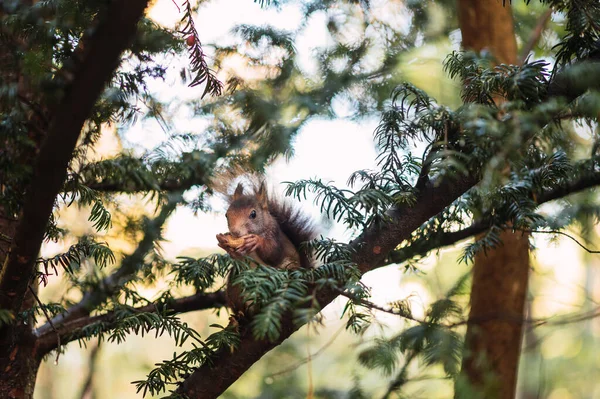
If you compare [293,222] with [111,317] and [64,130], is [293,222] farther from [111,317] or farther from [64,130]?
[64,130]

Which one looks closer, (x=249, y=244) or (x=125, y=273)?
(x=249, y=244)

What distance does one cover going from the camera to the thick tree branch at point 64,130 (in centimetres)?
68

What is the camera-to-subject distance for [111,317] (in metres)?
1.48

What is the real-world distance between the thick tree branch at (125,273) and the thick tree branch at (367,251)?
56 centimetres

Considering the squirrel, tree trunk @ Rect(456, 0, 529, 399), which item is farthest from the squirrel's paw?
tree trunk @ Rect(456, 0, 529, 399)

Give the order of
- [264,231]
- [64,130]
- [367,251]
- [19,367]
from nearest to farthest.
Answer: [64,130] → [367,251] → [19,367] → [264,231]

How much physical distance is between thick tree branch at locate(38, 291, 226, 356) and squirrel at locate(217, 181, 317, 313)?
22 centimetres

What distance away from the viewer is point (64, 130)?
786 mm

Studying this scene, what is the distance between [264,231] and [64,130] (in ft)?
3.55

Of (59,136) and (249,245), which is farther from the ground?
(249,245)

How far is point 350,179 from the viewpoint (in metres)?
1.33

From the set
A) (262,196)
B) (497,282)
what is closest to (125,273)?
(262,196)

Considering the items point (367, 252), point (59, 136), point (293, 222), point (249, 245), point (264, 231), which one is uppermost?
point (293, 222)

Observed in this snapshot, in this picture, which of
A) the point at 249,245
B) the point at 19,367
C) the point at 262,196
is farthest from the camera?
the point at 262,196
